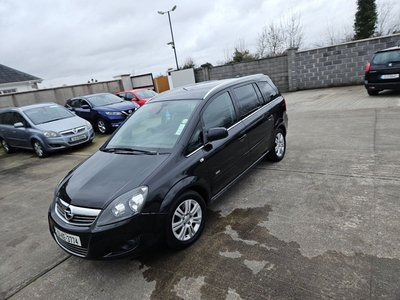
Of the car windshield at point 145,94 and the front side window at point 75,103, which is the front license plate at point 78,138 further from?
the car windshield at point 145,94

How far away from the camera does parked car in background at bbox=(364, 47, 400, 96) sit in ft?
27.7

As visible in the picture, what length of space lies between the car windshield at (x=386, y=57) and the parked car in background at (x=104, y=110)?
8.70 meters

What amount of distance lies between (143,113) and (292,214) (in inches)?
97.0

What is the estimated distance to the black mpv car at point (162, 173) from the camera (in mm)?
2357

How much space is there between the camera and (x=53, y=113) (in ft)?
27.6

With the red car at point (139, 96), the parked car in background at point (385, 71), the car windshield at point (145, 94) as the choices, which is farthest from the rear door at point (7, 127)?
the parked car in background at point (385, 71)

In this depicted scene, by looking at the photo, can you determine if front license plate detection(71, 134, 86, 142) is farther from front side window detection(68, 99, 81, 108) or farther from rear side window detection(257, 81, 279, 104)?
rear side window detection(257, 81, 279, 104)

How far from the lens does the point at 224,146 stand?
3.30 meters

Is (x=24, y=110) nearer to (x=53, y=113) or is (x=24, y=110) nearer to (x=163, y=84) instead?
(x=53, y=113)

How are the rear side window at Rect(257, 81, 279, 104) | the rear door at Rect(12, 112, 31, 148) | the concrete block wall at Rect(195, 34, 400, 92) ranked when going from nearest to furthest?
the rear side window at Rect(257, 81, 279, 104) → the rear door at Rect(12, 112, 31, 148) → the concrete block wall at Rect(195, 34, 400, 92)

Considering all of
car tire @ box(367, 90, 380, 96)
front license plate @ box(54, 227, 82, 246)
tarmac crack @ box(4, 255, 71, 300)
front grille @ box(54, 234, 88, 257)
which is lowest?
tarmac crack @ box(4, 255, 71, 300)

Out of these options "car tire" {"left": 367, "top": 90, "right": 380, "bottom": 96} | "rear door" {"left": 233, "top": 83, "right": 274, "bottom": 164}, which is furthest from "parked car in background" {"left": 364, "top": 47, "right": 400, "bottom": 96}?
"rear door" {"left": 233, "top": 83, "right": 274, "bottom": 164}

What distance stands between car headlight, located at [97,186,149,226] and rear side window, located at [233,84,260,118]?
6.69 ft

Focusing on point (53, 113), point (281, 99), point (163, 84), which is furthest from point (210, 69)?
point (281, 99)
